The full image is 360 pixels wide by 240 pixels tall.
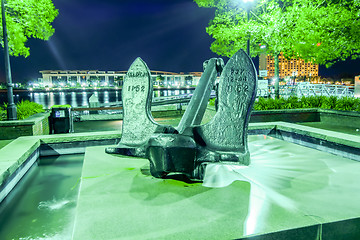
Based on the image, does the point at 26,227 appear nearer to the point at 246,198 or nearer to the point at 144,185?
the point at 144,185

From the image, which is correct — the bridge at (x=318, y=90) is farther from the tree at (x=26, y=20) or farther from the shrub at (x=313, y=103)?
the tree at (x=26, y=20)

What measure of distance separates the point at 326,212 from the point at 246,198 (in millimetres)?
803

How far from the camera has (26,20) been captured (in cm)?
1120

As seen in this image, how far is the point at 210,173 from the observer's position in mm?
4062

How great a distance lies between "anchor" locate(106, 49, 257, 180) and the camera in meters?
3.06

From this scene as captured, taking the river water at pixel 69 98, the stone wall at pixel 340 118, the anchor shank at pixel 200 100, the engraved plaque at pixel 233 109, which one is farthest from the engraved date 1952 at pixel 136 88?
the river water at pixel 69 98

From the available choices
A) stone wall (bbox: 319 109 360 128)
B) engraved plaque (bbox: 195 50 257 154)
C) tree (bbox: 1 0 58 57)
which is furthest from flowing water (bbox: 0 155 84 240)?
stone wall (bbox: 319 109 360 128)

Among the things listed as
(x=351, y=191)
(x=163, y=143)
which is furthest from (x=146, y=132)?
(x=351, y=191)

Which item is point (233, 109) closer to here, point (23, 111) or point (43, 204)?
point (43, 204)

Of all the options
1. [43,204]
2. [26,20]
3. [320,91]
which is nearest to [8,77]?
[26,20]

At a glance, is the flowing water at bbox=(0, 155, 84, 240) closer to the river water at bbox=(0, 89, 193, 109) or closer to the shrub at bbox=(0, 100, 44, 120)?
the shrub at bbox=(0, 100, 44, 120)

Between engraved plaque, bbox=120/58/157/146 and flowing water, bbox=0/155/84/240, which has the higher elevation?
engraved plaque, bbox=120/58/157/146

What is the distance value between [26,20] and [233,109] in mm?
11457

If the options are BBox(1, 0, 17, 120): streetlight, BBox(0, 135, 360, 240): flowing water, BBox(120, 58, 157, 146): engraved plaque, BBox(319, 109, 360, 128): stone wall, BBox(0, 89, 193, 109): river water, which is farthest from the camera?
BBox(0, 89, 193, 109): river water
